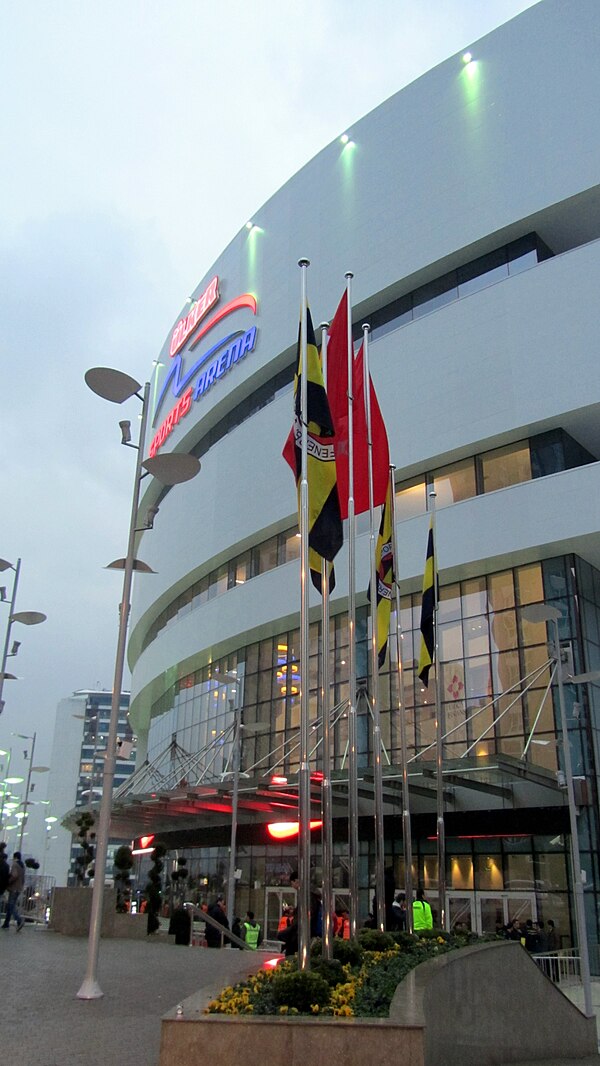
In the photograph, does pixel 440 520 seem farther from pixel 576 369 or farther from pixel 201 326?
pixel 201 326

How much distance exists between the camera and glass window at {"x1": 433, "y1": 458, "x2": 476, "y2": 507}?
31125 millimetres

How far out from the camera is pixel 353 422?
57.9 feet

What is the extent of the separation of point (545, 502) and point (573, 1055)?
1680 centimetres

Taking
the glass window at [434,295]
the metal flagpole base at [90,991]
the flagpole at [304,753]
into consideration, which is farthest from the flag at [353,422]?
the glass window at [434,295]

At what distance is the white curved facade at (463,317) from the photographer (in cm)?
2864

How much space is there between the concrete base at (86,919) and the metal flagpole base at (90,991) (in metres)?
12.3

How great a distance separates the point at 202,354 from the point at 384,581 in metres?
33.1

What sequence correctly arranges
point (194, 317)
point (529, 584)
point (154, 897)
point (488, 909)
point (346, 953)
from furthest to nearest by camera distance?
point (194, 317), point (529, 584), point (488, 909), point (154, 897), point (346, 953)

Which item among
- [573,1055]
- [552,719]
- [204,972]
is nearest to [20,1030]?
[204,972]

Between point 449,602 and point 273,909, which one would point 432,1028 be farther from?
point 273,909

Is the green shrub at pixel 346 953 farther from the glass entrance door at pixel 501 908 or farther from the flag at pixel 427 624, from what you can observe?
the glass entrance door at pixel 501 908

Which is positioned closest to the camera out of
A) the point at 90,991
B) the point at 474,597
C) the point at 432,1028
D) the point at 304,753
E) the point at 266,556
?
the point at 432,1028

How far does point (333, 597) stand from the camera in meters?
33.2

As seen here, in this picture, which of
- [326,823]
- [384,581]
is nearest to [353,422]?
[384,581]
